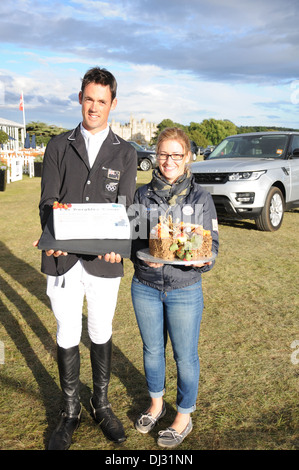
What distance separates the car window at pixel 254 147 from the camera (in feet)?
30.4

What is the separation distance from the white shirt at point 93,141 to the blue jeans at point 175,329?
0.84m

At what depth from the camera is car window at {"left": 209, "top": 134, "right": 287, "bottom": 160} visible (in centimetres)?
926

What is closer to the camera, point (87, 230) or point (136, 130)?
point (87, 230)

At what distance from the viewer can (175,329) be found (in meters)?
2.58

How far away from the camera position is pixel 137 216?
258 centimetres

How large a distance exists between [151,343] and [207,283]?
3125 mm

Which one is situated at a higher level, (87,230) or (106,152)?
(106,152)

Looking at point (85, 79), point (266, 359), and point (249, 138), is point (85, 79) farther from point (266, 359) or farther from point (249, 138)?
point (249, 138)

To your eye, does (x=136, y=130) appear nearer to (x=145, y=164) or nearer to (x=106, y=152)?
(x=145, y=164)

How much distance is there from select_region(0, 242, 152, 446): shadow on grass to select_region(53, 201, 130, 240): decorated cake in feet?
4.68

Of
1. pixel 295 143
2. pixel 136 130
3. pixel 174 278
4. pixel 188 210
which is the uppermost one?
pixel 136 130

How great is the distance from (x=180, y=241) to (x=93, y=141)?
84 centimetres

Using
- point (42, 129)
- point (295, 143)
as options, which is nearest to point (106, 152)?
point (295, 143)
